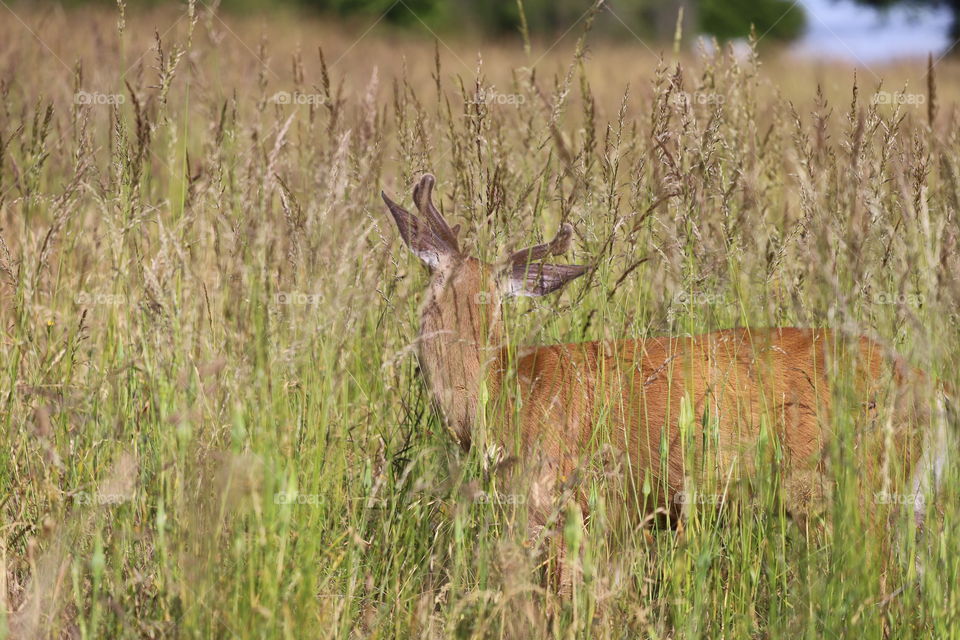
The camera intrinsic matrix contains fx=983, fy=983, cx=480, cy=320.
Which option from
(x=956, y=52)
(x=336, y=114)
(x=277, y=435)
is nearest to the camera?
(x=277, y=435)

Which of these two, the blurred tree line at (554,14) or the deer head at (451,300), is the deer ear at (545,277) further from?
the blurred tree line at (554,14)

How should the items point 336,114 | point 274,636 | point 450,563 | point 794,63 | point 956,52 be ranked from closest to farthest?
point 274,636 → point 336,114 → point 450,563 → point 794,63 → point 956,52

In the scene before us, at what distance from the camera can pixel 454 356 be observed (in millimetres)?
3359

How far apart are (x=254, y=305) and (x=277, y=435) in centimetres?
34

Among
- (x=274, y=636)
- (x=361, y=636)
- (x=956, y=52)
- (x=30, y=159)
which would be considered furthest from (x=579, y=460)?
(x=956, y=52)

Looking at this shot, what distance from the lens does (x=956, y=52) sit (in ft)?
93.2

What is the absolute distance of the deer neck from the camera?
10.7 ft

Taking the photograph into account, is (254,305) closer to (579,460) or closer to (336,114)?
(336,114)
